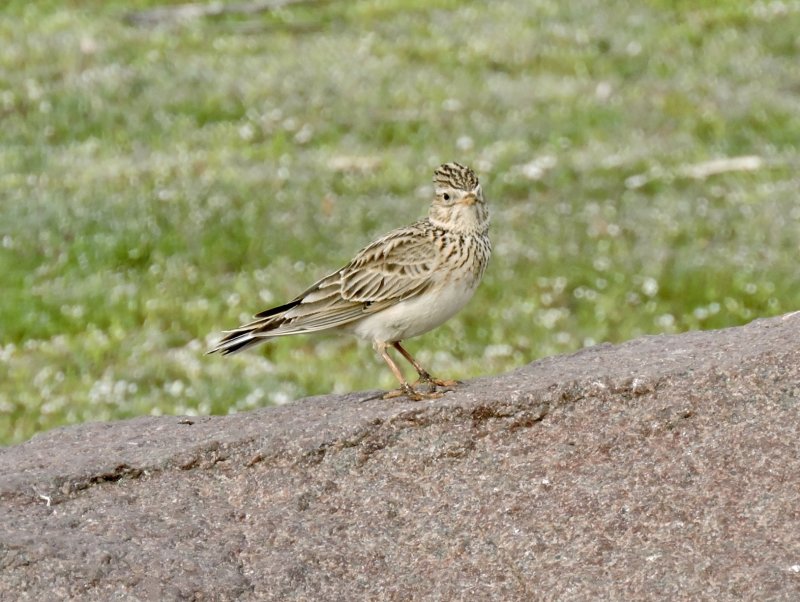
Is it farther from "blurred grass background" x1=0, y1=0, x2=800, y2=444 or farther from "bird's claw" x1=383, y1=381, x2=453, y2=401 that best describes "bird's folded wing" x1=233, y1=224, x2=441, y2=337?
"blurred grass background" x1=0, y1=0, x2=800, y2=444

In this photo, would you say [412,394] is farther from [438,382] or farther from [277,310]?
[277,310]

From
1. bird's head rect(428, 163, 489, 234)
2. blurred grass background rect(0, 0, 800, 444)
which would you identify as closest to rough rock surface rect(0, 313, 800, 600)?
bird's head rect(428, 163, 489, 234)

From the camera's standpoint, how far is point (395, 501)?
Answer: 6.49 metres

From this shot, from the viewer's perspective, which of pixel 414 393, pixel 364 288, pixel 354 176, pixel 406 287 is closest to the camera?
pixel 414 393

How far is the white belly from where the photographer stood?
7793 mm

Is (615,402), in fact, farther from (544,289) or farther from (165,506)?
(544,289)

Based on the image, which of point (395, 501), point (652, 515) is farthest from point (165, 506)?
point (652, 515)

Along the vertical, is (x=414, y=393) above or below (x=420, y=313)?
below

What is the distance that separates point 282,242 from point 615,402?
31.2ft

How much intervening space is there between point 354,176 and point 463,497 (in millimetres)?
12007

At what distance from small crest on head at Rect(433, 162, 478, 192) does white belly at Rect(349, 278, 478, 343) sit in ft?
1.97

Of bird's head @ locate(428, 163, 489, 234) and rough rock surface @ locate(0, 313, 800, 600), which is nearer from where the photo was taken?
rough rock surface @ locate(0, 313, 800, 600)

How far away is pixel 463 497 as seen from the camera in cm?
646

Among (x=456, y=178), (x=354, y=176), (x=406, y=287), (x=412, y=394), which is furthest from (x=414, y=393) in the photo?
(x=354, y=176)
